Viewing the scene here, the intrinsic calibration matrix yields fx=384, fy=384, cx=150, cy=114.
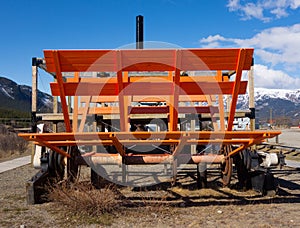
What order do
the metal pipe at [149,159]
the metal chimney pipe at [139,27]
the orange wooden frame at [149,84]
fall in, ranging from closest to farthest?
the orange wooden frame at [149,84] < the metal pipe at [149,159] < the metal chimney pipe at [139,27]

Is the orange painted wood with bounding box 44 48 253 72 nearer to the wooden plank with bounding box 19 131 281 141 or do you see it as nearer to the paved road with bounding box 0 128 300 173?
the wooden plank with bounding box 19 131 281 141

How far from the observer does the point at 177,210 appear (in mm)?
5723

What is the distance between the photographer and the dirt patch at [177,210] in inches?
198

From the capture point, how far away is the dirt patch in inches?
198

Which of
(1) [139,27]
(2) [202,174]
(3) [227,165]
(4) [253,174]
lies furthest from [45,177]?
(1) [139,27]

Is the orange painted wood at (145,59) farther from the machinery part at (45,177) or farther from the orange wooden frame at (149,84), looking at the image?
the machinery part at (45,177)

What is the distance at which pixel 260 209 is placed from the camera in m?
5.73

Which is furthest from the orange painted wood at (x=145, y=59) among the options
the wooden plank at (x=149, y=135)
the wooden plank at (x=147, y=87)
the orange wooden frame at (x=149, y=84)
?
the wooden plank at (x=149, y=135)

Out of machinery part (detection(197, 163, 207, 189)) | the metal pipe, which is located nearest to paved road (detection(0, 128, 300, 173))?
machinery part (detection(197, 163, 207, 189))

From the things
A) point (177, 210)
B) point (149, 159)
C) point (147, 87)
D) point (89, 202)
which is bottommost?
point (177, 210)

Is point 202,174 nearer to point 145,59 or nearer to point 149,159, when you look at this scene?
point 149,159

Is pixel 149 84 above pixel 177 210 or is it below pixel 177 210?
above

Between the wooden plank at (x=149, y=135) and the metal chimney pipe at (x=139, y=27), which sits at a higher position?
the metal chimney pipe at (x=139, y=27)

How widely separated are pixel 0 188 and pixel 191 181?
4.22 metres
